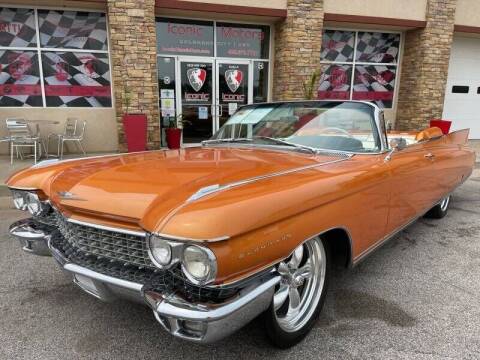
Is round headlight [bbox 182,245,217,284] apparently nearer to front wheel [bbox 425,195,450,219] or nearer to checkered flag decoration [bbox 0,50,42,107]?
front wheel [bbox 425,195,450,219]

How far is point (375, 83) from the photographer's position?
41.9ft

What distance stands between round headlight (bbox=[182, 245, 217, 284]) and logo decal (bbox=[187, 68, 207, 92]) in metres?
9.61

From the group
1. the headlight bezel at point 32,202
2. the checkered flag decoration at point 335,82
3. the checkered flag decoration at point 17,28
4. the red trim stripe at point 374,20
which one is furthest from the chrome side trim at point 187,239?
the checkered flag decoration at point 335,82

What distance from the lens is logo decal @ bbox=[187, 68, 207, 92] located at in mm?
10789

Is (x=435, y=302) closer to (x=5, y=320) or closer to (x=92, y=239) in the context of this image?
(x=92, y=239)

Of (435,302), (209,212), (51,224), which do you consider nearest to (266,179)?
(209,212)

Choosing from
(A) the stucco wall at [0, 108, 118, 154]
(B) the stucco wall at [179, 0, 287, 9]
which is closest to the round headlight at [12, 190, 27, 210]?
(A) the stucco wall at [0, 108, 118, 154]

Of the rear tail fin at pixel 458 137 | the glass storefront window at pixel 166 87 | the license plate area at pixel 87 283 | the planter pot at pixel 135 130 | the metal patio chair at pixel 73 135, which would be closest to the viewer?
the license plate area at pixel 87 283

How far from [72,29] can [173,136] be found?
3.61 m

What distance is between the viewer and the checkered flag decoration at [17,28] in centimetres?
938

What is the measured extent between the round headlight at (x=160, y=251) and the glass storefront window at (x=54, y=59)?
363 inches

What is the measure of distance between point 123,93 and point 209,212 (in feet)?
27.7

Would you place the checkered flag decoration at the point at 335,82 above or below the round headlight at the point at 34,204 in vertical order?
above

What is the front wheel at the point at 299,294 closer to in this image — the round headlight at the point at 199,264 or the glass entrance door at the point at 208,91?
the round headlight at the point at 199,264
